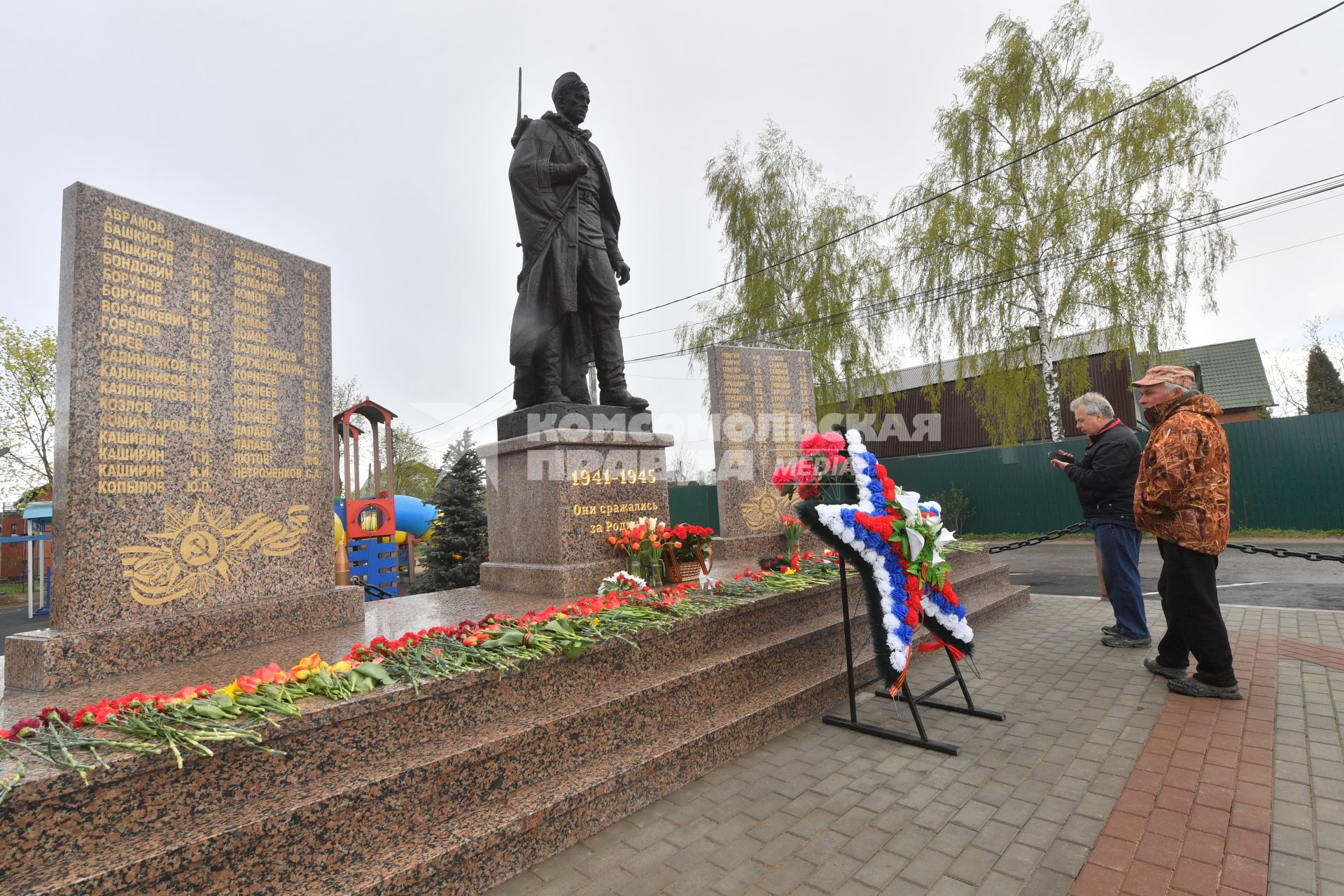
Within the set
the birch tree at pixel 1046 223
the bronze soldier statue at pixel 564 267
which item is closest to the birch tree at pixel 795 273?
the birch tree at pixel 1046 223

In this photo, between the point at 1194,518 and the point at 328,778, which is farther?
the point at 1194,518

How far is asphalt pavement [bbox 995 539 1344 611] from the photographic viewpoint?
655cm

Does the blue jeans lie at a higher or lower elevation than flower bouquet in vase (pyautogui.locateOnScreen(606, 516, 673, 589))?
lower

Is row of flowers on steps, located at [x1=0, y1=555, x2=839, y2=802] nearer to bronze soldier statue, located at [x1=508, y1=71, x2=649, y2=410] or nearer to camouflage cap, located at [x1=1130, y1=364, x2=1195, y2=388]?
bronze soldier statue, located at [x1=508, y1=71, x2=649, y2=410]

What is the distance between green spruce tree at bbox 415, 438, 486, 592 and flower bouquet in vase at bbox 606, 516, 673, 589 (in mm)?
5415

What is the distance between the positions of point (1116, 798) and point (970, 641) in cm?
97

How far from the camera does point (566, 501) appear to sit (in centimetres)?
462

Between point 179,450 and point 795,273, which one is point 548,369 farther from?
point 795,273

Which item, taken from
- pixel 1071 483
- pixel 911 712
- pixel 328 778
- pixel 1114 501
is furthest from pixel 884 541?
pixel 1071 483

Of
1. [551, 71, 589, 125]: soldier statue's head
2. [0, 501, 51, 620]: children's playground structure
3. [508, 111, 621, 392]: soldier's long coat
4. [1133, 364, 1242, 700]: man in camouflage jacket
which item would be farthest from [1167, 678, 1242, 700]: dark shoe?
[0, 501, 51, 620]: children's playground structure

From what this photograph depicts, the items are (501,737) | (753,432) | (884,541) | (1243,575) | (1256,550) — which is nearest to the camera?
(501,737)

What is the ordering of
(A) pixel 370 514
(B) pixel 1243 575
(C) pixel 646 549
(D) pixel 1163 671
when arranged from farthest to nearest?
(A) pixel 370 514, (B) pixel 1243 575, (C) pixel 646 549, (D) pixel 1163 671

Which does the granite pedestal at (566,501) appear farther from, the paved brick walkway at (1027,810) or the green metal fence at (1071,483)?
the green metal fence at (1071,483)

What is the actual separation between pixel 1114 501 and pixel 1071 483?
10.5 m
